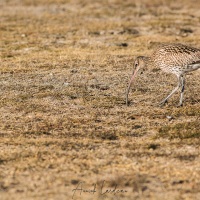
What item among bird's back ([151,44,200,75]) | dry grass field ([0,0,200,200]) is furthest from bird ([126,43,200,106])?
dry grass field ([0,0,200,200])

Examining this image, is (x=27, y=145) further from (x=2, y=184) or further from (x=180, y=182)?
(x=180, y=182)

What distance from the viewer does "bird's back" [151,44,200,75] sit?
14.6 metres

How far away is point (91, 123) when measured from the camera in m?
13.4

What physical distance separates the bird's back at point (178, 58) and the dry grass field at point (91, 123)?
3.17 feet

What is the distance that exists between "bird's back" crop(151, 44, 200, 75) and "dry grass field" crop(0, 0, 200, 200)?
0.96m

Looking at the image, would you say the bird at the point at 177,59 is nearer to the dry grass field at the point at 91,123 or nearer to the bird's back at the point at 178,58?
the bird's back at the point at 178,58

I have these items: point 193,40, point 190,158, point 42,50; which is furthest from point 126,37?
point 190,158

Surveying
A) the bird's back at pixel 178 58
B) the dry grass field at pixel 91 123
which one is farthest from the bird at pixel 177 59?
the dry grass field at pixel 91 123

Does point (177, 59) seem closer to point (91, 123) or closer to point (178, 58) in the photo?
point (178, 58)

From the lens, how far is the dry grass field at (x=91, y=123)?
9.77 m

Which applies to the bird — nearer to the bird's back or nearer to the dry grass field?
the bird's back

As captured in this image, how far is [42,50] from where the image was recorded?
78.1 feet

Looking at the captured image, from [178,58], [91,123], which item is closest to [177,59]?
[178,58]

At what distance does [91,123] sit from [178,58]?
9.70 feet
